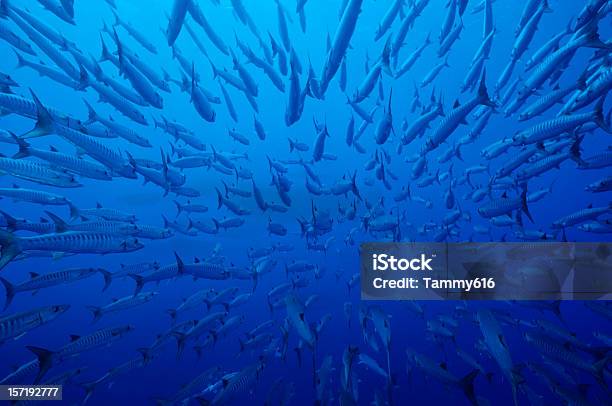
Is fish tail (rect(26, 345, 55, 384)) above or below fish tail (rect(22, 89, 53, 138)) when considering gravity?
below

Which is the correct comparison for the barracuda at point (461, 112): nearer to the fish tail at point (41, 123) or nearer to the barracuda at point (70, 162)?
the barracuda at point (70, 162)

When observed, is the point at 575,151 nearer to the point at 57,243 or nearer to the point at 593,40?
the point at 593,40

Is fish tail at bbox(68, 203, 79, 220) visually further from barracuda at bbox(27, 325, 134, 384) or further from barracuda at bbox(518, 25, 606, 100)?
barracuda at bbox(518, 25, 606, 100)

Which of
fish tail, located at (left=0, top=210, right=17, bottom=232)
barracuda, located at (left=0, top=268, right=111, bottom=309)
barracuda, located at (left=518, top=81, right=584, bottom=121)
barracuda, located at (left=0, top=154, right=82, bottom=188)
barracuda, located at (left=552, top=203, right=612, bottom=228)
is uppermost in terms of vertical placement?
barracuda, located at (left=518, top=81, right=584, bottom=121)

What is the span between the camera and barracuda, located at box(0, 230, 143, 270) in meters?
4.64

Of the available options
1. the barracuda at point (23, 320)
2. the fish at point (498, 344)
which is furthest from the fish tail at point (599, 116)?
the barracuda at point (23, 320)

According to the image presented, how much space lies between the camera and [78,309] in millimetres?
24141

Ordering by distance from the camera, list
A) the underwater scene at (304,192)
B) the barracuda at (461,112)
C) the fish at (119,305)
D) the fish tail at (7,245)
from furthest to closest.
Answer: the fish at (119,305) → the underwater scene at (304,192) → the barracuda at (461,112) → the fish tail at (7,245)

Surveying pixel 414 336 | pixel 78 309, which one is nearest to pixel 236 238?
pixel 78 309

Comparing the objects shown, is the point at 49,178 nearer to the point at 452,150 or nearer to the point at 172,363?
the point at 452,150

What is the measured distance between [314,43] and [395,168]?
43.2 ft

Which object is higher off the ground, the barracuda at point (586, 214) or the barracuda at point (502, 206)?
the barracuda at point (502, 206)

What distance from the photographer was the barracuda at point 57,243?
464 centimetres

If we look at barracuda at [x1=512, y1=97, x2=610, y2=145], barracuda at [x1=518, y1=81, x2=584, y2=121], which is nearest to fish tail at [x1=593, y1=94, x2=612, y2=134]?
barracuda at [x1=512, y1=97, x2=610, y2=145]
